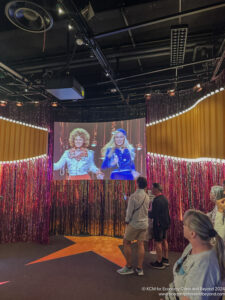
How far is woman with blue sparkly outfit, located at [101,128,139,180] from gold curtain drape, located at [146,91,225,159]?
107 centimetres

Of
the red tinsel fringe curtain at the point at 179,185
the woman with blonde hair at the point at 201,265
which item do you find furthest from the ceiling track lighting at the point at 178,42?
the woman with blonde hair at the point at 201,265

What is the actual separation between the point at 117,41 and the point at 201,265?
4159mm

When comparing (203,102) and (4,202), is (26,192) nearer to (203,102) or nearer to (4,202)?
(4,202)

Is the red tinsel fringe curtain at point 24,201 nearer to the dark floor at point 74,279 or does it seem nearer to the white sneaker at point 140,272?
the dark floor at point 74,279

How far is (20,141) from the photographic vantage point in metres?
5.52

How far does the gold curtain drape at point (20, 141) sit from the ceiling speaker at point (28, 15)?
9.81 ft

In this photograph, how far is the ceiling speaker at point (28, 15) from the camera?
100 inches

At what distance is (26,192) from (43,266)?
2183 millimetres

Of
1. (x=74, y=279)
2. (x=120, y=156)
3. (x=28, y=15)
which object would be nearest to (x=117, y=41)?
(x=28, y=15)

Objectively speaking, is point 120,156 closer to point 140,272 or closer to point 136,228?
point 136,228

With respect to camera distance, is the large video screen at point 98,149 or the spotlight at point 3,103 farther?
the large video screen at point 98,149

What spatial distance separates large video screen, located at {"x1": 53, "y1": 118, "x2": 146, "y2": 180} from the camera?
576 centimetres

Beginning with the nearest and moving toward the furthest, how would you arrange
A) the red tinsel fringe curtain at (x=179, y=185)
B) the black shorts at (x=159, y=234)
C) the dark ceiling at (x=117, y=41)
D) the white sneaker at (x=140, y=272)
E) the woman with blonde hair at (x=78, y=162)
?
the dark ceiling at (x=117, y=41), the white sneaker at (x=140, y=272), the black shorts at (x=159, y=234), the red tinsel fringe curtain at (x=179, y=185), the woman with blonde hair at (x=78, y=162)

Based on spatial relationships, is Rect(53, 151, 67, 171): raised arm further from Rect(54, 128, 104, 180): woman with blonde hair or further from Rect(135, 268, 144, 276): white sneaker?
Rect(135, 268, 144, 276): white sneaker
